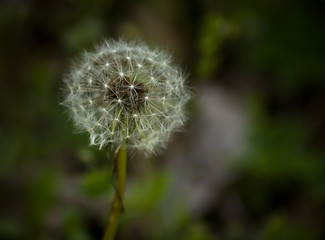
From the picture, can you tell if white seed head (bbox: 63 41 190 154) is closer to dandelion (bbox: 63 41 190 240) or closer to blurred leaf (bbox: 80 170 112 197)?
dandelion (bbox: 63 41 190 240)

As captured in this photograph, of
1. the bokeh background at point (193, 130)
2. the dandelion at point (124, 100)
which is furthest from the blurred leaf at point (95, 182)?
the dandelion at point (124, 100)

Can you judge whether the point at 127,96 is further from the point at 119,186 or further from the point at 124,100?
the point at 119,186

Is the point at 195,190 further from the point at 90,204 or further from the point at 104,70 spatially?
the point at 104,70

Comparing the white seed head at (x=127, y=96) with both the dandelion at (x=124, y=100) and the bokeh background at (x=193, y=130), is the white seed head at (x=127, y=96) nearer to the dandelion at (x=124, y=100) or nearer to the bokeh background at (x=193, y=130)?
the dandelion at (x=124, y=100)

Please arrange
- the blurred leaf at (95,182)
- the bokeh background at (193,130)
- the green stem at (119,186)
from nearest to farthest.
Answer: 1. the green stem at (119,186)
2. the blurred leaf at (95,182)
3. the bokeh background at (193,130)

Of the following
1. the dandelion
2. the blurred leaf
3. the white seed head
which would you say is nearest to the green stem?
the dandelion

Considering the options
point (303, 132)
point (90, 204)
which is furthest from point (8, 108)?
point (303, 132)
